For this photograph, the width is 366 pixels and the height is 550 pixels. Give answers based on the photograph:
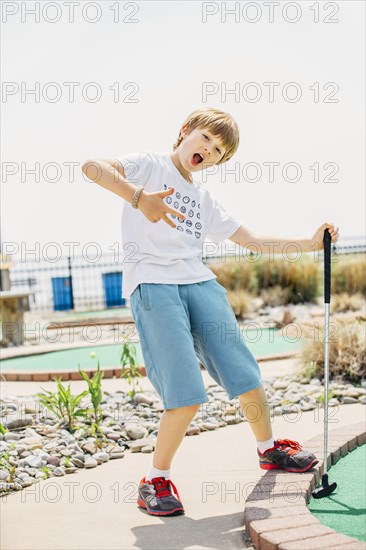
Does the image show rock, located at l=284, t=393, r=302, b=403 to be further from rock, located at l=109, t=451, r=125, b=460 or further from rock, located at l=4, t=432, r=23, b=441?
rock, located at l=4, t=432, r=23, b=441

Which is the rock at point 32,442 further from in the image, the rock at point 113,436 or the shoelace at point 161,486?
the shoelace at point 161,486

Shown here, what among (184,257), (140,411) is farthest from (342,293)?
(184,257)

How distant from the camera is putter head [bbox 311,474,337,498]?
3.12 meters

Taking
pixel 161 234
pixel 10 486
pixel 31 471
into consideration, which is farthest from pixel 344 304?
pixel 161 234

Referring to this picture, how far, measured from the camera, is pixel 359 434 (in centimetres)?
A: 384

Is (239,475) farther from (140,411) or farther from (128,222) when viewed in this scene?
(140,411)

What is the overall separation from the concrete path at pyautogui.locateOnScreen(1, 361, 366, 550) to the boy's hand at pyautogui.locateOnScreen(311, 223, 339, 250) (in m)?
1.01

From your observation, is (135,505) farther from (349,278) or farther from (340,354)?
(349,278)

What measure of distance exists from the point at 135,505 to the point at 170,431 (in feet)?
1.14

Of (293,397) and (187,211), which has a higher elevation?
(187,211)

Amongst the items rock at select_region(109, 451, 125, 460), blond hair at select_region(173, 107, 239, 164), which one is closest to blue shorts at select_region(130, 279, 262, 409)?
blond hair at select_region(173, 107, 239, 164)

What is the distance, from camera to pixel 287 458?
11.0 ft

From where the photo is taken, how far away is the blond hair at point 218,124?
3.30 meters

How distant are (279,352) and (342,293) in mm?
4864
